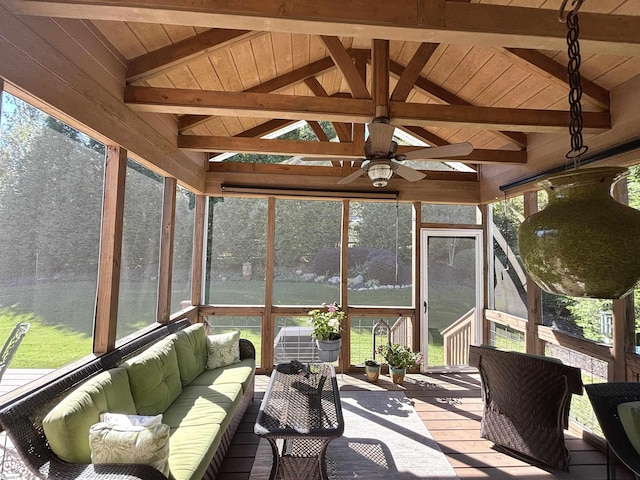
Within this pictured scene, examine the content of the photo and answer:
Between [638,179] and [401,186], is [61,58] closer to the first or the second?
[401,186]

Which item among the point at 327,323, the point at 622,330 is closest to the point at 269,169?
the point at 327,323

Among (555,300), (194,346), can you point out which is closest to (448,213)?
(555,300)

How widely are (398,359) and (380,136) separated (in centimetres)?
316

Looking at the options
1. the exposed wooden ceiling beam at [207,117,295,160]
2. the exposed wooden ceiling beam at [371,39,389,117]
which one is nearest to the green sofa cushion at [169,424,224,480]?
the exposed wooden ceiling beam at [371,39,389,117]

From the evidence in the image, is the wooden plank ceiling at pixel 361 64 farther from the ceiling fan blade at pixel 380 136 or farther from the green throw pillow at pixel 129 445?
the green throw pillow at pixel 129 445

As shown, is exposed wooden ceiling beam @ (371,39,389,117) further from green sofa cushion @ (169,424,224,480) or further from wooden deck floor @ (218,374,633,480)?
wooden deck floor @ (218,374,633,480)

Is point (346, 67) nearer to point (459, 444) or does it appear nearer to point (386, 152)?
point (386, 152)

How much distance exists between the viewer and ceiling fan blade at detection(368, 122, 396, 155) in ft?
6.89

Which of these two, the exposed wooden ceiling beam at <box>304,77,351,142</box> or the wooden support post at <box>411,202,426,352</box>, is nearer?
the exposed wooden ceiling beam at <box>304,77,351,142</box>

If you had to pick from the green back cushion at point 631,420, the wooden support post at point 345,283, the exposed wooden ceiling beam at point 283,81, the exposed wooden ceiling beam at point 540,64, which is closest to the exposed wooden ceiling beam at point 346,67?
the exposed wooden ceiling beam at point 283,81

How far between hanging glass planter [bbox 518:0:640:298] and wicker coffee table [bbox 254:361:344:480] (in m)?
1.94

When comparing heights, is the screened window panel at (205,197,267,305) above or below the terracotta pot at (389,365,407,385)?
above

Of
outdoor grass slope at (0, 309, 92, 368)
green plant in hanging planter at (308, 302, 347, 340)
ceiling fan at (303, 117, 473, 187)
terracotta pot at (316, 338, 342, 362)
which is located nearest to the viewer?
outdoor grass slope at (0, 309, 92, 368)

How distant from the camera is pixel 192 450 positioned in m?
1.96
